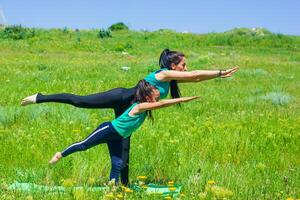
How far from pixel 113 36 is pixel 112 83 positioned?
28672 millimetres

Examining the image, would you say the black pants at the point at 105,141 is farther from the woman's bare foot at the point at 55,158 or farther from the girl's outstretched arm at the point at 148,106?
the girl's outstretched arm at the point at 148,106

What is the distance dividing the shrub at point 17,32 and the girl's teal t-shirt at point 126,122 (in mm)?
36039

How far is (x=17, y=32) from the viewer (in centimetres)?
4191

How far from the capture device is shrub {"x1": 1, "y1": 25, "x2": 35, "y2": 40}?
40844mm

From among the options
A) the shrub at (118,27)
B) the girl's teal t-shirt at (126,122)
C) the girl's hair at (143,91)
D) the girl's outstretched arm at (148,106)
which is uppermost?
the shrub at (118,27)

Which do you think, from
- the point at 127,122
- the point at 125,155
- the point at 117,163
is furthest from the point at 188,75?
the point at 117,163

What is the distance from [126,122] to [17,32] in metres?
37.5

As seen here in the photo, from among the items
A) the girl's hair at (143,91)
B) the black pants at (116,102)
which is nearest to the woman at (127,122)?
the girl's hair at (143,91)

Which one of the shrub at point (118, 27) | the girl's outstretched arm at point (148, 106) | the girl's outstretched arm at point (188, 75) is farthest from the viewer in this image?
the shrub at point (118, 27)

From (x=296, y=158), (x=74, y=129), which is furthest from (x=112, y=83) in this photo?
(x=296, y=158)

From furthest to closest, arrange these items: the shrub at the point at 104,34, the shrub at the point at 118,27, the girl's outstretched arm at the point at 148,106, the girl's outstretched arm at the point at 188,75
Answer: the shrub at the point at 118,27 < the shrub at the point at 104,34 < the girl's outstretched arm at the point at 188,75 < the girl's outstretched arm at the point at 148,106

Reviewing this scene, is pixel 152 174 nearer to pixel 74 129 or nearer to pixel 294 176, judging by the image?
pixel 294 176

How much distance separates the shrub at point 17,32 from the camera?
134 feet

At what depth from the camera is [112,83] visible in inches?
640
